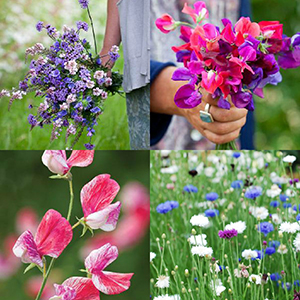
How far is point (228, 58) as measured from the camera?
0.93m

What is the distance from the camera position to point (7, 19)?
1.11m

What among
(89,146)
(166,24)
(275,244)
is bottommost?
(275,244)

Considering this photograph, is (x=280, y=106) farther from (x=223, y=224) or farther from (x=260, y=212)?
(x=223, y=224)

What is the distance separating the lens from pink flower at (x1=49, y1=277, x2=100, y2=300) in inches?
42.8

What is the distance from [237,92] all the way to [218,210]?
1.27 feet

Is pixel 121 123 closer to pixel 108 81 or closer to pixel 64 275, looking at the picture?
pixel 108 81

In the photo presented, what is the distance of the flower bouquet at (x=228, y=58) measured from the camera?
923 millimetres

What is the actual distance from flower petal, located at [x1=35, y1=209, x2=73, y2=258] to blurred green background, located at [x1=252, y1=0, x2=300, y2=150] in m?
0.56

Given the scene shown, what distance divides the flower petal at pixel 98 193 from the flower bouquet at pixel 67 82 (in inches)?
4.3

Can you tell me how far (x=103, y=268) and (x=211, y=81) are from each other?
1.70 ft

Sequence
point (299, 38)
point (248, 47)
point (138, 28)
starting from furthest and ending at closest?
point (138, 28), point (299, 38), point (248, 47)

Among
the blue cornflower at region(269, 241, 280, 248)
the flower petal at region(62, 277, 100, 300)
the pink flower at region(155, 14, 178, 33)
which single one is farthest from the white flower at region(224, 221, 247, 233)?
the pink flower at region(155, 14, 178, 33)

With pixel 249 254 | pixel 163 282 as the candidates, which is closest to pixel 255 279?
pixel 249 254

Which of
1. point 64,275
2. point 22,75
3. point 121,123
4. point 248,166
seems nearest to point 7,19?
point 22,75
